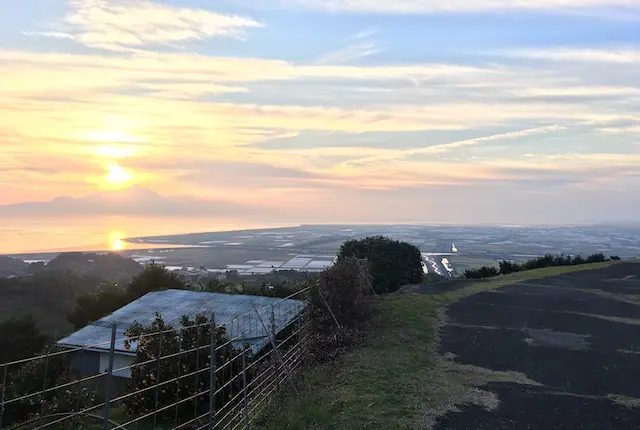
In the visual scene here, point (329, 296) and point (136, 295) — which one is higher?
point (329, 296)

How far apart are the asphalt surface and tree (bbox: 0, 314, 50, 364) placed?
18.1m

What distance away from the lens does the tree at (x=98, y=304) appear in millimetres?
23312

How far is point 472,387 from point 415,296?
799 centimetres

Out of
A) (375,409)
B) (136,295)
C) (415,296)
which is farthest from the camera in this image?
(136,295)

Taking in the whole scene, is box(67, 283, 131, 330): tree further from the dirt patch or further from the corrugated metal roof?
the dirt patch

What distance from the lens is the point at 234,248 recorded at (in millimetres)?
76812

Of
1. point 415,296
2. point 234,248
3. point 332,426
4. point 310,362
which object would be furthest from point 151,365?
point 234,248

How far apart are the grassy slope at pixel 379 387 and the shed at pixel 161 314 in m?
4.02

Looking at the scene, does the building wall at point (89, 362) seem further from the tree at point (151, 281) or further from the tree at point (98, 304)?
the tree at point (151, 281)

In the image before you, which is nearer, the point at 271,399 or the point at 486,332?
the point at 271,399

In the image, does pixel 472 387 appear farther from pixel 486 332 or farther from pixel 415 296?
pixel 415 296

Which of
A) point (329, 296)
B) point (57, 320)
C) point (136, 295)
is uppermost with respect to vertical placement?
point (329, 296)

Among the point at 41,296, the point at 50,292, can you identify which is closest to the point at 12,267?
the point at 50,292

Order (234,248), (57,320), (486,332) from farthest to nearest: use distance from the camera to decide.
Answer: (234,248)
(57,320)
(486,332)
